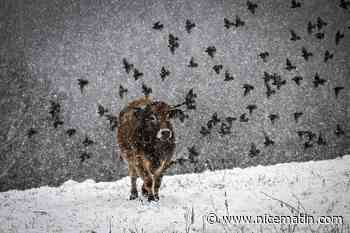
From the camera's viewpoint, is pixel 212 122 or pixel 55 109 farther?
pixel 212 122

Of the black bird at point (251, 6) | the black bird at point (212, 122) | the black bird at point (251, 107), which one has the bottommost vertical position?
the black bird at point (212, 122)

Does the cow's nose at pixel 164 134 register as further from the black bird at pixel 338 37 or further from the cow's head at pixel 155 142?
the black bird at pixel 338 37

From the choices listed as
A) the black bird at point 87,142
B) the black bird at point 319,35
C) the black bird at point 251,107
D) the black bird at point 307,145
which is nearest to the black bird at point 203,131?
the black bird at point 251,107

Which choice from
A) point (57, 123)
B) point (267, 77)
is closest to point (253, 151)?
point (267, 77)

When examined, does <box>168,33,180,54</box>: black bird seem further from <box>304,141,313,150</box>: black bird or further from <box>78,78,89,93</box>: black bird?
<box>304,141,313,150</box>: black bird

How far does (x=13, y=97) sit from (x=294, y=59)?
13.4 metres

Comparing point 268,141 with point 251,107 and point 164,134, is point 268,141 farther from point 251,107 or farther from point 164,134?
point 164,134

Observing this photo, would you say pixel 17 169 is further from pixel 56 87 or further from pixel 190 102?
pixel 190 102

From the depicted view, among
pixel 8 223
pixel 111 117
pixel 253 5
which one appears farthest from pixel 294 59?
pixel 8 223

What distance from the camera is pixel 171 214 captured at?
737cm

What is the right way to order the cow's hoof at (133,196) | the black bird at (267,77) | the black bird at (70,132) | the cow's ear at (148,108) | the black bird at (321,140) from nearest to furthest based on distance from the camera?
the cow's ear at (148,108)
the cow's hoof at (133,196)
the black bird at (70,132)
the black bird at (321,140)
the black bird at (267,77)

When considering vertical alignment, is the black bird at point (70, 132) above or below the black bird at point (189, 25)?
below

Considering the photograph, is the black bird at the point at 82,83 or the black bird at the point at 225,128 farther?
the black bird at the point at 225,128

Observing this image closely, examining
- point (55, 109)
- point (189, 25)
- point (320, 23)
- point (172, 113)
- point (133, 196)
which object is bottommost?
point (133, 196)
